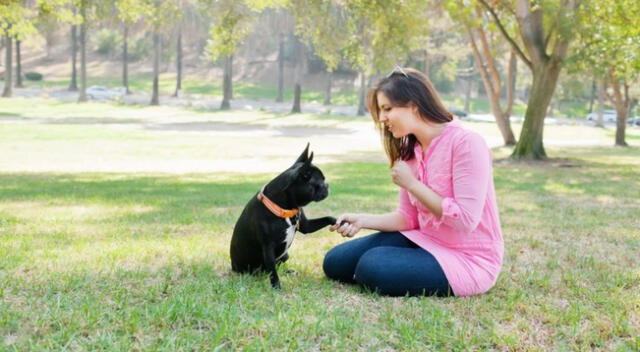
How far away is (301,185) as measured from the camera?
4480mm

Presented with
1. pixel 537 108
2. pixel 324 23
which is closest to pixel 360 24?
pixel 324 23

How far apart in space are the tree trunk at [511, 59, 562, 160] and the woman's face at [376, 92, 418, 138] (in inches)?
661

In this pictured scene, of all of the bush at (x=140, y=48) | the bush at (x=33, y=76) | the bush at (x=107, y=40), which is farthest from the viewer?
the bush at (x=107, y=40)

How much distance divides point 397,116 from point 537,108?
17.5 meters

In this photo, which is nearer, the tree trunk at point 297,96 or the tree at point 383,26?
the tree at point 383,26

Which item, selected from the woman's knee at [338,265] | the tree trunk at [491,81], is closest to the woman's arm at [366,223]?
the woman's knee at [338,265]

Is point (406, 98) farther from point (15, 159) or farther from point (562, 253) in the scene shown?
point (15, 159)

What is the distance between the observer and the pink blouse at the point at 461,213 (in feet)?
13.8

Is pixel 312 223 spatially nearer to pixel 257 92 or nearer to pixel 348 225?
pixel 348 225

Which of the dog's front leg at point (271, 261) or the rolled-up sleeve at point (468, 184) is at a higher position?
the rolled-up sleeve at point (468, 184)

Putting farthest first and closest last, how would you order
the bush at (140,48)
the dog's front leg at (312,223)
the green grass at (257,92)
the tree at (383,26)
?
the bush at (140,48), the green grass at (257,92), the tree at (383,26), the dog's front leg at (312,223)

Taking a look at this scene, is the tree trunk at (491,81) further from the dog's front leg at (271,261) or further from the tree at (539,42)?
the dog's front leg at (271,261)

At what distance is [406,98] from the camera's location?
14.2 ft

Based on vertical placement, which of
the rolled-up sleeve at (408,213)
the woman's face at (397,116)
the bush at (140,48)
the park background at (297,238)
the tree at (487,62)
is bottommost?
the park background at (297,238)
